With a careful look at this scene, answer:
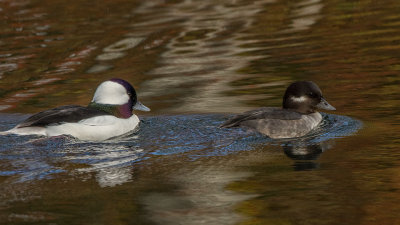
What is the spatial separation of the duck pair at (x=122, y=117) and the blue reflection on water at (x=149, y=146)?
0.10 metres

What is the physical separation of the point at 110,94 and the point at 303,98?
2.22m

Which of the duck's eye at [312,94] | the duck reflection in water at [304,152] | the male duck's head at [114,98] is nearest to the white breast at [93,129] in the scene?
the male duck's head at [114,98]

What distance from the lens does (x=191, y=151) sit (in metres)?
8.01

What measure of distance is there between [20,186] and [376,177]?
2.96 m

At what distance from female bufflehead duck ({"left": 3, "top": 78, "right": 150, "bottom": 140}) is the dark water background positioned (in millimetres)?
153

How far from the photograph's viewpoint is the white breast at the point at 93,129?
8.62m

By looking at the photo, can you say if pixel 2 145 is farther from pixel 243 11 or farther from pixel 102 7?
pixel 102 7

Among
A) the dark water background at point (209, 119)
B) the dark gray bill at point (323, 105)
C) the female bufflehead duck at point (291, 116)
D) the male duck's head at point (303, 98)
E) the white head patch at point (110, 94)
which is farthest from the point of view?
the dark gray bill at point (323, 105)

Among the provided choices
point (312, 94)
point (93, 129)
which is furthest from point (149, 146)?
point (312, 94)

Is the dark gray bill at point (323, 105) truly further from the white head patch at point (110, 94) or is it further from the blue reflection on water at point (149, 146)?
the white head patch at point (110, 94)

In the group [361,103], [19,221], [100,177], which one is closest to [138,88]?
[361,103]

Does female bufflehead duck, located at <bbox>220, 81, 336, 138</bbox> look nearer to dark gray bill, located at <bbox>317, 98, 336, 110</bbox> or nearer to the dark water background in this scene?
dark gray bill, located at <bbox>317, 98, 336, 110</bbox>

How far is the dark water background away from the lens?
244 inches

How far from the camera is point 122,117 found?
30.7ft
